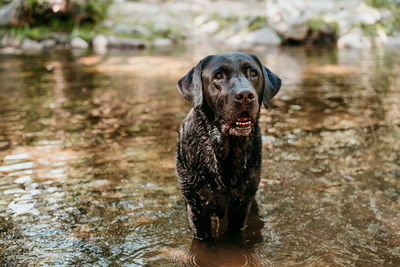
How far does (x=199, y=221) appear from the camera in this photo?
12.6ft

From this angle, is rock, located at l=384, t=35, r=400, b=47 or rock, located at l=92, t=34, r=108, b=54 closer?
rock, located at l=384, t=35, r=400, b=47

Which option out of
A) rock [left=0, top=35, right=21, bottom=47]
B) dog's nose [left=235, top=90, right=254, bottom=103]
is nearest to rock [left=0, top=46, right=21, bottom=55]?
rock [left=0, top=35, right=21, bottom=47]

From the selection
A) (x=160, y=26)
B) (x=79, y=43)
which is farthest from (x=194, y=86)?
(x=160, y=26)

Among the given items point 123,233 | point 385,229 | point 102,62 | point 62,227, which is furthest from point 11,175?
point 102,62

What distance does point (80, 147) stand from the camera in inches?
258

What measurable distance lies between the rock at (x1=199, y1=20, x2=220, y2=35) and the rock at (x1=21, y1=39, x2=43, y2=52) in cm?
1156

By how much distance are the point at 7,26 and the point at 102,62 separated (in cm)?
1160

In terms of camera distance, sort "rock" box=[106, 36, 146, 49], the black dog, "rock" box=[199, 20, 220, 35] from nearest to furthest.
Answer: the black dog
"rock" box=[106, 36, 146, 49]
"rock" box=[199, 20, 220, 35]

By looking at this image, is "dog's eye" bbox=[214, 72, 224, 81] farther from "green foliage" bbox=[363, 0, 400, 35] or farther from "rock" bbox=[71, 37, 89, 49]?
"green foliage" bbox=[363, 0, 400, 35]

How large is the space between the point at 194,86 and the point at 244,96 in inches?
23.9

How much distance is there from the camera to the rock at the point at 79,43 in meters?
23.8

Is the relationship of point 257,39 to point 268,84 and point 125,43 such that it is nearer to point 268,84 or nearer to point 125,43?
point 125,43

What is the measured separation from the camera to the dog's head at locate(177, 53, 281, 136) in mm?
3275

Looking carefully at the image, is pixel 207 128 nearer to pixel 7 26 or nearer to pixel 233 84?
pixel 233 84
